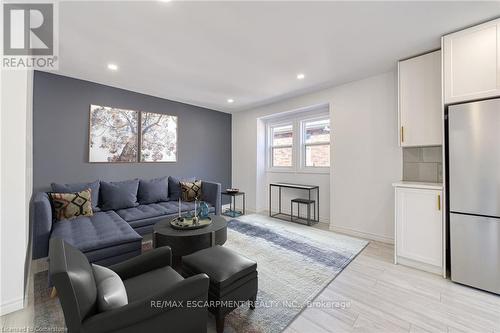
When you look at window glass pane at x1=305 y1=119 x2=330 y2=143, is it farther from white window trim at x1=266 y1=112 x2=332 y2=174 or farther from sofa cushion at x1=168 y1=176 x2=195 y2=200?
sofa cushion at x1=168 y1=176 x2=195 y2=200

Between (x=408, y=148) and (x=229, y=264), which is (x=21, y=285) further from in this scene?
(x=408, y=148)

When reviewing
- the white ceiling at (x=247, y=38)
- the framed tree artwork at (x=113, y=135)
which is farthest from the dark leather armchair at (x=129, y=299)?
the framed tree artwork at (x=113, y=135)

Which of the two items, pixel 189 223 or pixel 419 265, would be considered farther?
pixel 189 223

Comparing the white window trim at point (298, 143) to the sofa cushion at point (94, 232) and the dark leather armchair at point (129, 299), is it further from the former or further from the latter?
the dark leather armchair at point (129, 299)

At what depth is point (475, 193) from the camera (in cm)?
210

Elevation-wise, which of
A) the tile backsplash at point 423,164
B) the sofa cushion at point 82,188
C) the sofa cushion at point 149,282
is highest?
the tile backsplash at point 423,164

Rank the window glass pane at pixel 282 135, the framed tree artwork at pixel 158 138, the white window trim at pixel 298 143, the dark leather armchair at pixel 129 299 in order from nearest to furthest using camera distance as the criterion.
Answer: the dark leather armchair at pixel 129 299, the framed tree artwork at pixel 158 138, the white window trim at pixel 298 143, the window glass pane at pixel 282 135

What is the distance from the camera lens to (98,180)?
11.7 feet

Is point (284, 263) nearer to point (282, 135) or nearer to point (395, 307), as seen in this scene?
point (395, 307)

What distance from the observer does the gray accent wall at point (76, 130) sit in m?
3.10

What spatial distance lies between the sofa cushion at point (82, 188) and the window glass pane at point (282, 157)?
Answer: 368cm

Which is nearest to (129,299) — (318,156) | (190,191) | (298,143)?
(190,191)

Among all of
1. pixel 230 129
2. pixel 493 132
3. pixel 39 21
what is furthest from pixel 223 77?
pixel 493 132

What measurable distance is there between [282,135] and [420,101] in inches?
113
